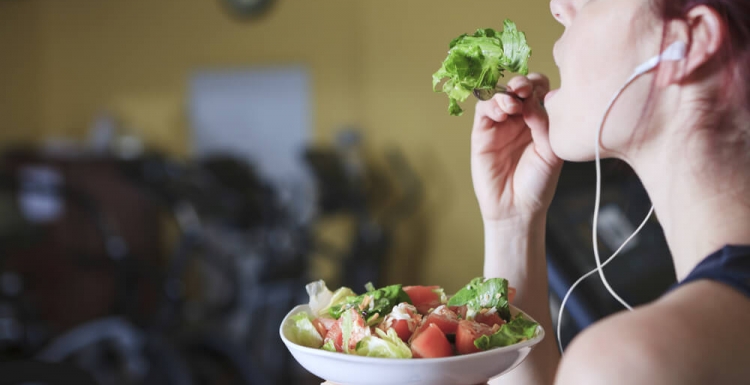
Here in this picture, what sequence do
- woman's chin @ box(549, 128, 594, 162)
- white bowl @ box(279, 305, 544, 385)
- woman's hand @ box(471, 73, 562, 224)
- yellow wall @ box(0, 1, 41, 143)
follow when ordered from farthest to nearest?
yellow wall @ box(0, 1, 41, 143)
woman's hand @ box(471, 73, 562, 224)
woman's chin @ box(549, 128, 594, 162)
white bowl @ box(279, 305, 544, 385)

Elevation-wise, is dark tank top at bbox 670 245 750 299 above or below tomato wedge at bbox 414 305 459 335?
above

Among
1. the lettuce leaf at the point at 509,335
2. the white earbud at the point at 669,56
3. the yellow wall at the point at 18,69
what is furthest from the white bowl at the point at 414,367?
the yellow wall at the point at 18,69

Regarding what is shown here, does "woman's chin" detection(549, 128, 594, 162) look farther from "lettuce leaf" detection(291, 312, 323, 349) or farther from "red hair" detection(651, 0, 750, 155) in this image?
"lettuce leaf" detection(291, 312, 323, 349)

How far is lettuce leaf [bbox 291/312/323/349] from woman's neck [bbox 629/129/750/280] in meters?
0.40

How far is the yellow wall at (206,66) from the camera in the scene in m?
4.09

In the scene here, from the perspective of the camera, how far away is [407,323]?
749mm

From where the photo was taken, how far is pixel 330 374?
0.71 m

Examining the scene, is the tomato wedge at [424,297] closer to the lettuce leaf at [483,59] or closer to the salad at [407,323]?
the salad at [407,323]

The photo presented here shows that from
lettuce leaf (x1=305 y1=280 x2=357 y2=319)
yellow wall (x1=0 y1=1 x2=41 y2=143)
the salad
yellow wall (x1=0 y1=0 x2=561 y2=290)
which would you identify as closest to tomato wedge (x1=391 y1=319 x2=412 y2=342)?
the salad

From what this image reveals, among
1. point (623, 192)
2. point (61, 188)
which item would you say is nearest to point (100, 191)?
point (61, 188)

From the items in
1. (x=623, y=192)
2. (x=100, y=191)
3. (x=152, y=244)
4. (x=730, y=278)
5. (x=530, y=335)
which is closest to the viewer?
(x=730, y=278)

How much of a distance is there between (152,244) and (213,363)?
96.7 inches

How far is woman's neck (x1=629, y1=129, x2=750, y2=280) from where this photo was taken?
703mm

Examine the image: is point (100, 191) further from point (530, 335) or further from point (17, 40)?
point (530, 335)
